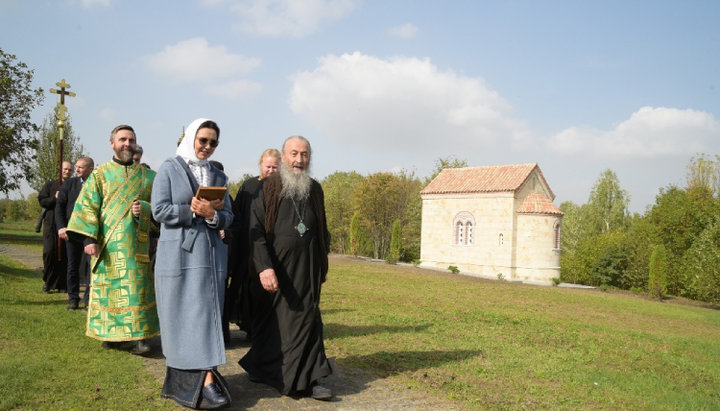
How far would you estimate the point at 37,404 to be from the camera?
12.7 feet

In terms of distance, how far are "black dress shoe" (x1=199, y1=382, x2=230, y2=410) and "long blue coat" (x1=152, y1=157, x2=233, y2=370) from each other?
0.16 metres

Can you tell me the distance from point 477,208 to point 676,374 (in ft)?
76.5

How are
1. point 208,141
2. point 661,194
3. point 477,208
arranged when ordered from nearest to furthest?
point 208,141
point 477,208
point 661,194

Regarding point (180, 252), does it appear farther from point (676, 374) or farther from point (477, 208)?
point (477, 208)

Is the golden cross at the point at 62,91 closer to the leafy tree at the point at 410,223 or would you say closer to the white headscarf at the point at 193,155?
the white headscarf at the point at 193,155

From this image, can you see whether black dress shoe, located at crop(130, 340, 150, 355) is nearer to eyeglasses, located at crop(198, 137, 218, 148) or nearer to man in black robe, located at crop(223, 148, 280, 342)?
man in black robe, located at crop(223, 148, 280, 342)

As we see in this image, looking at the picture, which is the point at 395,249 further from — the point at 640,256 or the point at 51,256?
the point at 51,256

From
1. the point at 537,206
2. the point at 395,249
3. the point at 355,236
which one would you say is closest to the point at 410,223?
the point at 355,236

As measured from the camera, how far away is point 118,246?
5422mm

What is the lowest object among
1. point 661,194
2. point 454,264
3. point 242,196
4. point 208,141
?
point 454,264

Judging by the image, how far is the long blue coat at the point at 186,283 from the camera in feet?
13.5

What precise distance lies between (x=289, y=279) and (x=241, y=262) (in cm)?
110

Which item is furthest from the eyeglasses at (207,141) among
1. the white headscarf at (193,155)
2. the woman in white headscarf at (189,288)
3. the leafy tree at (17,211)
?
the leafy tree at (17,211)

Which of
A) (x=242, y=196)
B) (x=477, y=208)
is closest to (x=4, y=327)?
(x=242, y=196)
